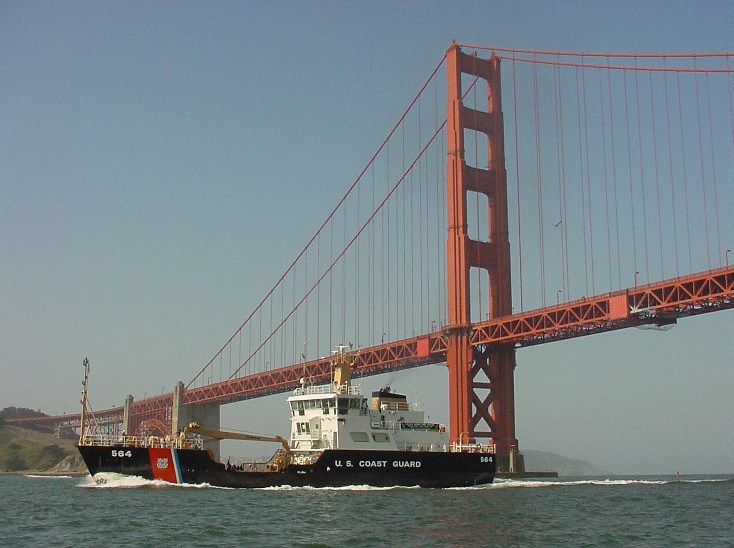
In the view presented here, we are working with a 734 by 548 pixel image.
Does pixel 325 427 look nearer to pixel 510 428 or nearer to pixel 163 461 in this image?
pixel 163 461

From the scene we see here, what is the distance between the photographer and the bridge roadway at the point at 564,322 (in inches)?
2170

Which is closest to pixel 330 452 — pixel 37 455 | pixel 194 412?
pixel 194 412

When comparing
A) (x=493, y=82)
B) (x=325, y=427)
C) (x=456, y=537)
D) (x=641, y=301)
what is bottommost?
(x=456, y=537)

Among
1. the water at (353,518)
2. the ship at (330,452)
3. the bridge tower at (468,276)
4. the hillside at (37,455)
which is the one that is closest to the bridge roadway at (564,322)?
the bridge tower at (468,276)

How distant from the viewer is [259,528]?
27938mm

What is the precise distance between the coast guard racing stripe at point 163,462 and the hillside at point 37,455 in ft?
263

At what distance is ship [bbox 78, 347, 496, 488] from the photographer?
4288 centimetres

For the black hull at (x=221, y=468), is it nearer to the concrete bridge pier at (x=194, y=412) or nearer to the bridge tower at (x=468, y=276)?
the bridge tower at (x=468, y=276)

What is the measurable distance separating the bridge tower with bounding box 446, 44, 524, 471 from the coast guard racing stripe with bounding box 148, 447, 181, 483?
89.0 ft

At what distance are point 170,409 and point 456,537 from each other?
92.4 metres

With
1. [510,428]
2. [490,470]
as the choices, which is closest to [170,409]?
[510,428]

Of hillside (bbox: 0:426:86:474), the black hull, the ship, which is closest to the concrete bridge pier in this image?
hillside (bbox: 0:426:86:474)

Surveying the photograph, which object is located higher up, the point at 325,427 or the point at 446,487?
the point at 325,427

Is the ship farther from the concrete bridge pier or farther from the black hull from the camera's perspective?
the concrete bridge pier
